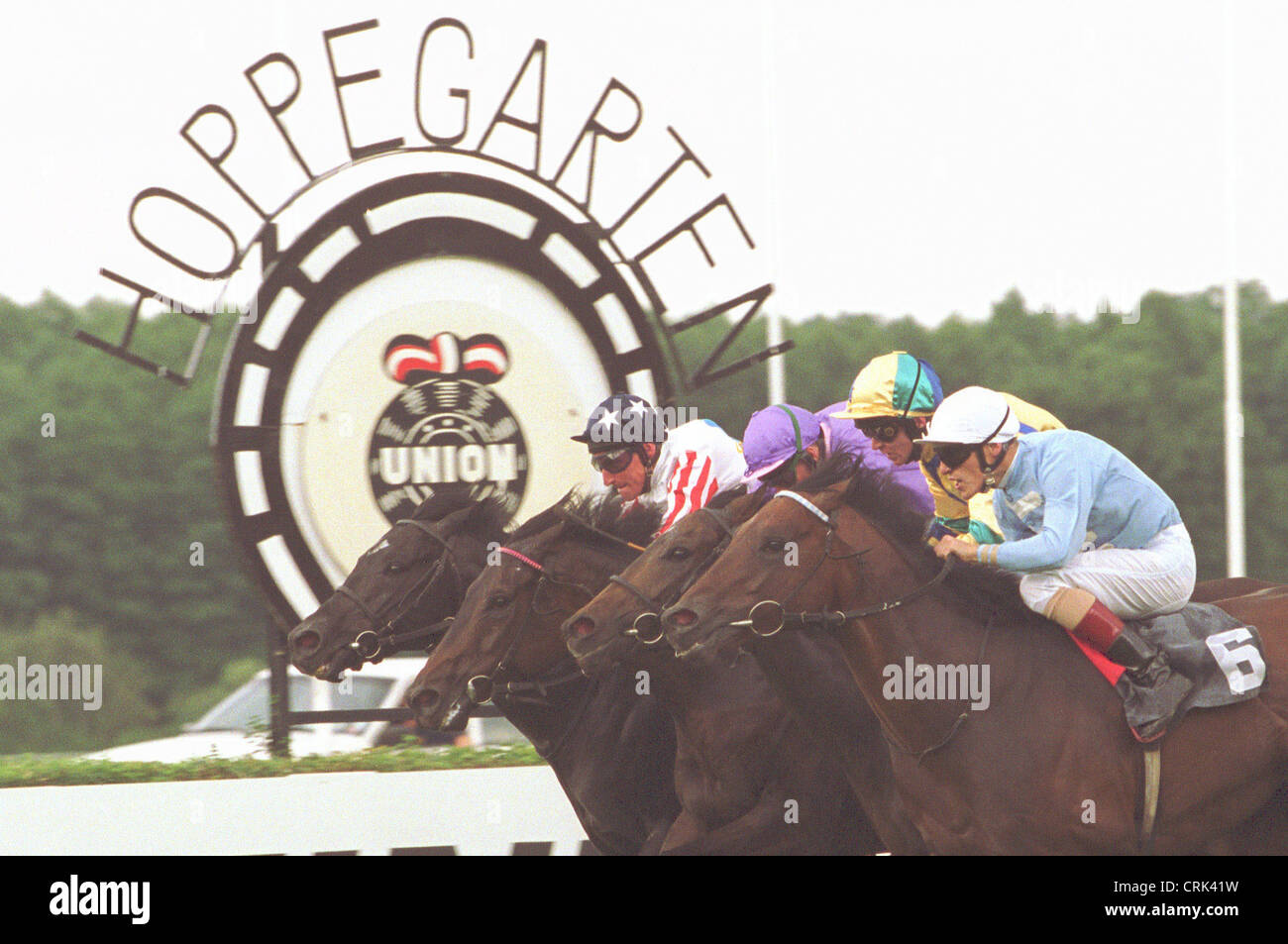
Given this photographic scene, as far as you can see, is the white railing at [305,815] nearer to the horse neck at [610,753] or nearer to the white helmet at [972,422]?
the horse neck at [610,753]

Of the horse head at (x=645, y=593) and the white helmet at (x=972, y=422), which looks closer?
the white helmet at (x=972, y=422)

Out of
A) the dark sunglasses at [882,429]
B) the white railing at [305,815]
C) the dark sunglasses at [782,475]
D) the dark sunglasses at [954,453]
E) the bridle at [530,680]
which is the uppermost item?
the dark sunglasses at [882,429]

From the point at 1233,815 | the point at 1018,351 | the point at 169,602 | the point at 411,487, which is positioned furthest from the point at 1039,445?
the point at 169,602

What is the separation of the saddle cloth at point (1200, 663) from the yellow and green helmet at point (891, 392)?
80cm

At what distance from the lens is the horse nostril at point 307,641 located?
462 cm

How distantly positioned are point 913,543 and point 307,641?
1966 mm

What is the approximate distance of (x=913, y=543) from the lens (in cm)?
372

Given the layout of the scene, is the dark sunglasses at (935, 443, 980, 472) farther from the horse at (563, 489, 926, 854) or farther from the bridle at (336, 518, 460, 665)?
the bridle at (336, 518, 460, 665)

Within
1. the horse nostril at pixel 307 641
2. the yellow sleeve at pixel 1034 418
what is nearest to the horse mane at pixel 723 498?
the yellow sleeve at pixel 1034 418

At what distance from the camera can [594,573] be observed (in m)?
4.39

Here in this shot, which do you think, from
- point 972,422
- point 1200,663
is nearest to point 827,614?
point 972,422

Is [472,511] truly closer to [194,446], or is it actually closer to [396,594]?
[396,594]

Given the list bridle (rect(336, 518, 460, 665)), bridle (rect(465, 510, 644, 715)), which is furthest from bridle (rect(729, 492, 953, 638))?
bridle (rect(336, 518, 460, 665))

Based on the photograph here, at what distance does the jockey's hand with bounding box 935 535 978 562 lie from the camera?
3.64 metres
